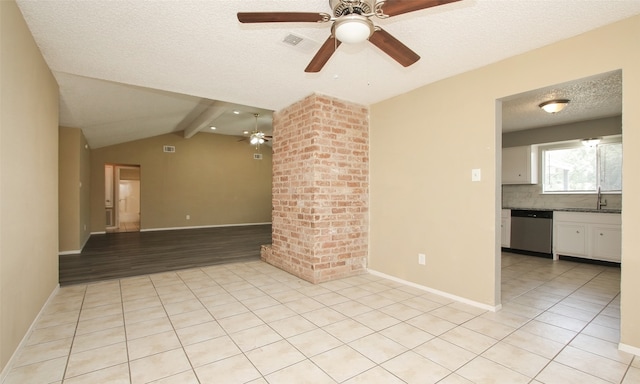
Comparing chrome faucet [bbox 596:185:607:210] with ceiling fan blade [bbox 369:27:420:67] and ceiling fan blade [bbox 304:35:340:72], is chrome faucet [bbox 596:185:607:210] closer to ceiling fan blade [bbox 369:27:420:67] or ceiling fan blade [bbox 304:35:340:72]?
ceiling fan blade [bbox 369:27:420:67]

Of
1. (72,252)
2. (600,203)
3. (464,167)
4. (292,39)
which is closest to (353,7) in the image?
(292,39)

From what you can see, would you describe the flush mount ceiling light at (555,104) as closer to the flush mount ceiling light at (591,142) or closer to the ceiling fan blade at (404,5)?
the flush mount ceiling light at (591,142)

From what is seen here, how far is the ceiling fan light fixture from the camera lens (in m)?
1.53

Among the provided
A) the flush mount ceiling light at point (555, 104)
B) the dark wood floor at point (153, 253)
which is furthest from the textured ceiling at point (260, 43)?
the dark wood floor at point (153, 253)

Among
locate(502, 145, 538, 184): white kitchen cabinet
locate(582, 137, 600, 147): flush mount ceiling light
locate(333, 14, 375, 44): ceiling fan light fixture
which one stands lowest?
locate(502, 145, 538, 184): white kitchen cabinet

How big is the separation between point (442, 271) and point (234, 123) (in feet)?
21.1

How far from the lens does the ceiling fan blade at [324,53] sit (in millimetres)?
1790

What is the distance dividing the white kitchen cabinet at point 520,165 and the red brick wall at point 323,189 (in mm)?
3470

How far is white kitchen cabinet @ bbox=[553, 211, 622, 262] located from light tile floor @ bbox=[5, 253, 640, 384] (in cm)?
101

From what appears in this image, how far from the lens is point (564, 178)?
17.2 feet

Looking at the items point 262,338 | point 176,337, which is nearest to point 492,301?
point 262,338

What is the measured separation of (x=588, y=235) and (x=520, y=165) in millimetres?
1615

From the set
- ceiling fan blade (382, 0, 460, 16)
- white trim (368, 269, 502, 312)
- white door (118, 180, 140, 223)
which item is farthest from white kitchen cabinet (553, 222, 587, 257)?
white door (118, 180, 140, 223)

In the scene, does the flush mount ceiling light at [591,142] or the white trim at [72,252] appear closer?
the flush mount ceiling light at [591,142]
